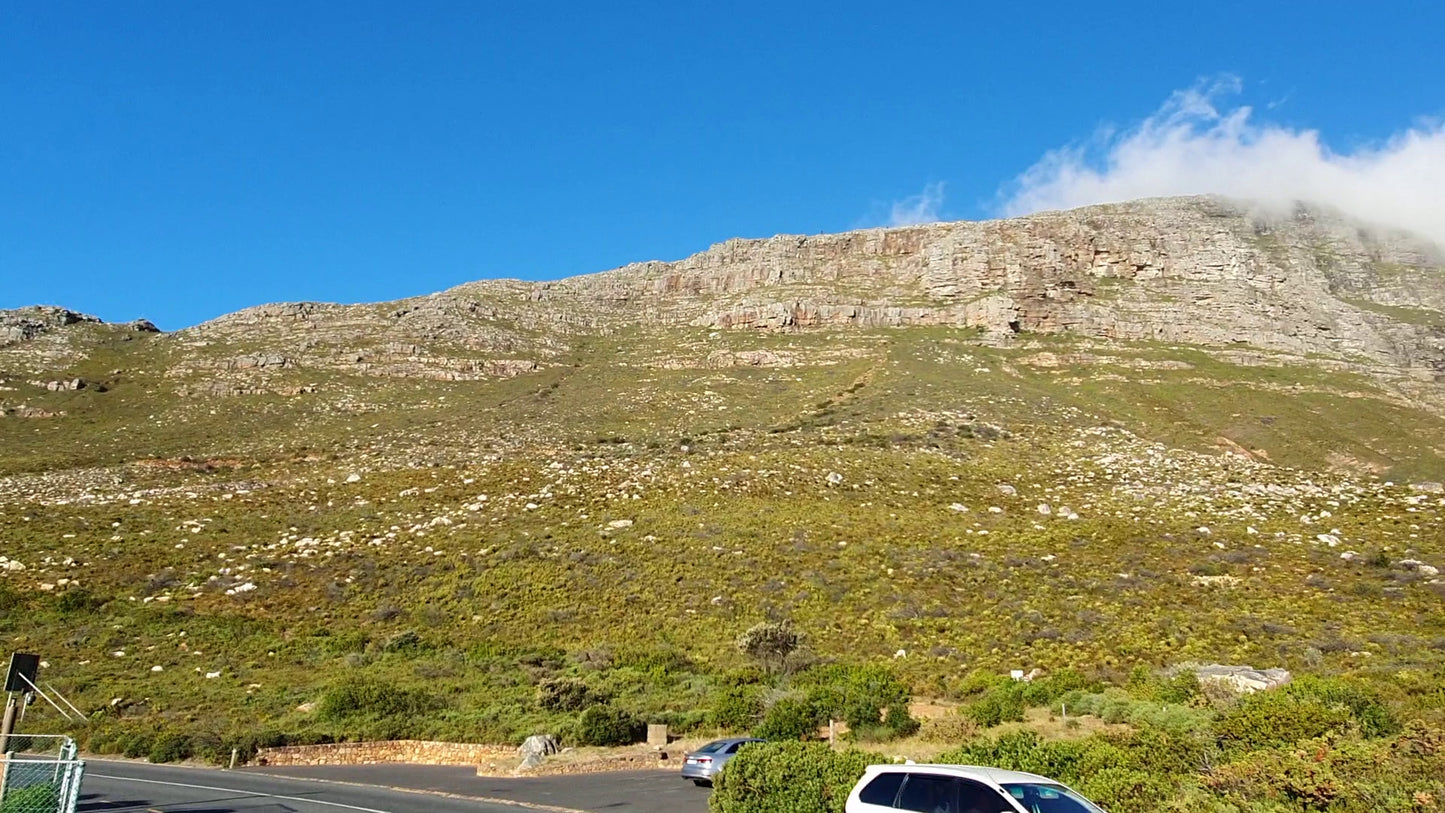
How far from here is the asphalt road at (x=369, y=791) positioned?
578 inches

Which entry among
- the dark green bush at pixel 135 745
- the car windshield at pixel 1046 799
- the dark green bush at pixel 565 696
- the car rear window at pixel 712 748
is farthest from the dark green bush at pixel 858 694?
the dark green bush at pixel 135 745

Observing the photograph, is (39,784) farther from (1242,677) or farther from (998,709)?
(1242,677)

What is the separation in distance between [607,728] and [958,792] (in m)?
15.0

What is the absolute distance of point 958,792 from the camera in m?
8.48

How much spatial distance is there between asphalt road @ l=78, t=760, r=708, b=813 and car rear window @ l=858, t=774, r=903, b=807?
621 centimetres

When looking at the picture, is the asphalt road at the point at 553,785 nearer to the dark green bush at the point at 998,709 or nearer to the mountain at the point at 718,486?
the mountain at the point at 718,486

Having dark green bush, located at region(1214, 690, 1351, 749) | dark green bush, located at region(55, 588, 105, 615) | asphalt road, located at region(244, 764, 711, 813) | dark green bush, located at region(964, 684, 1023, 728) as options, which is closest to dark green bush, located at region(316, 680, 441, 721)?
asphalt road, located at region(244, 764, 711, 813)

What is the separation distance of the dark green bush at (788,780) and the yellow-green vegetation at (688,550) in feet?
24.2

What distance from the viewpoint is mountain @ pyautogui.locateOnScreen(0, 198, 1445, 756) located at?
27891mm

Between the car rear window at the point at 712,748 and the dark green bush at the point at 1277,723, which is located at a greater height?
the dark green bush at the point at 1277,723

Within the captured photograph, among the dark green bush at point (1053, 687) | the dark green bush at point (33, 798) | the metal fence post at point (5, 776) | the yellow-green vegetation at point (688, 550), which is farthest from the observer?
the yellow-green vegetation at point (688, 550)

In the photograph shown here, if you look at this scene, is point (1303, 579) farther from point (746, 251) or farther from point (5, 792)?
point (746, 251)

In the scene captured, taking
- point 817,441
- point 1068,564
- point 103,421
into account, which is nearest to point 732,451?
point 817,441

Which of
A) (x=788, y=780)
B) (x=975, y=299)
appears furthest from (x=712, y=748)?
(x=975, y=299)
